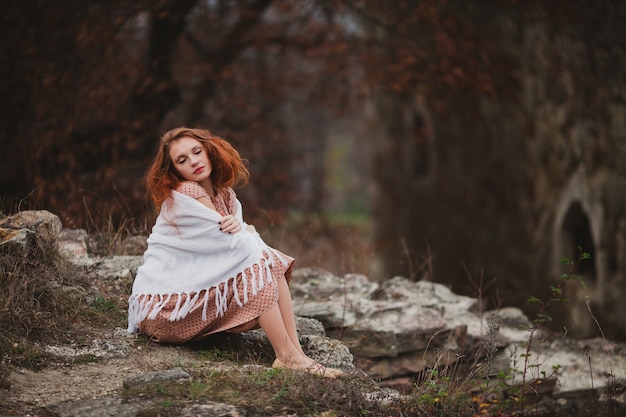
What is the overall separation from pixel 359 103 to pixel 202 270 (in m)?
8.43

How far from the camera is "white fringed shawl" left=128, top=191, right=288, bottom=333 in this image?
383 centimetres

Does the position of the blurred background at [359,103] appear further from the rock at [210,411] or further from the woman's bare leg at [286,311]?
the rock at [210,411]

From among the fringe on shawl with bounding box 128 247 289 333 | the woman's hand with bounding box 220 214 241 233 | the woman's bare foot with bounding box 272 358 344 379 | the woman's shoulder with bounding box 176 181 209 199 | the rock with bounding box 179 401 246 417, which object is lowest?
the woman's bare foot with bounding box 272 358 344 379

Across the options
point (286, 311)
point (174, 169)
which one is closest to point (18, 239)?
point (174, 169)

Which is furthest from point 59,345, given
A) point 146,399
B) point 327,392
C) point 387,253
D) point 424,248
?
point 387,253

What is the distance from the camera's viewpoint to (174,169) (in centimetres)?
406

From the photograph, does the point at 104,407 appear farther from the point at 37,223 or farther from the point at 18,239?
the point at 37,223

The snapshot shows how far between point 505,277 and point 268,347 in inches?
253

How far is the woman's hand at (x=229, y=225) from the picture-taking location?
3.81 metres

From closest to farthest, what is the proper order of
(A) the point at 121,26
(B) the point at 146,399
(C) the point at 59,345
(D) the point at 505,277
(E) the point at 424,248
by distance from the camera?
(B) the point at 146,399 → (C) the point at 59,345 → (A) the point at 121,26 → (D) the point at 505,277 → (E) the point at 424,248

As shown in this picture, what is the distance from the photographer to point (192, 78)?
30.3ft

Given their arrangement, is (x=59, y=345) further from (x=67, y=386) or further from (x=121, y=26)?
(x=121, y=26)

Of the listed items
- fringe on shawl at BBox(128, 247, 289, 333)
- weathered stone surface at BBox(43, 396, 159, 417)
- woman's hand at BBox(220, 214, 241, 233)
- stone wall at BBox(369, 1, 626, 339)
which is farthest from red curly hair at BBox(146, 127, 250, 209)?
stone wall at BBox(369, 1, 626, 339)

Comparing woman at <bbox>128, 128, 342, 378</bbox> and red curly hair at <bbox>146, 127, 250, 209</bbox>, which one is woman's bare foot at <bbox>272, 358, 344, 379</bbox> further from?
red curly hair at <bbox>146, 127, 250, 209</bbox>
